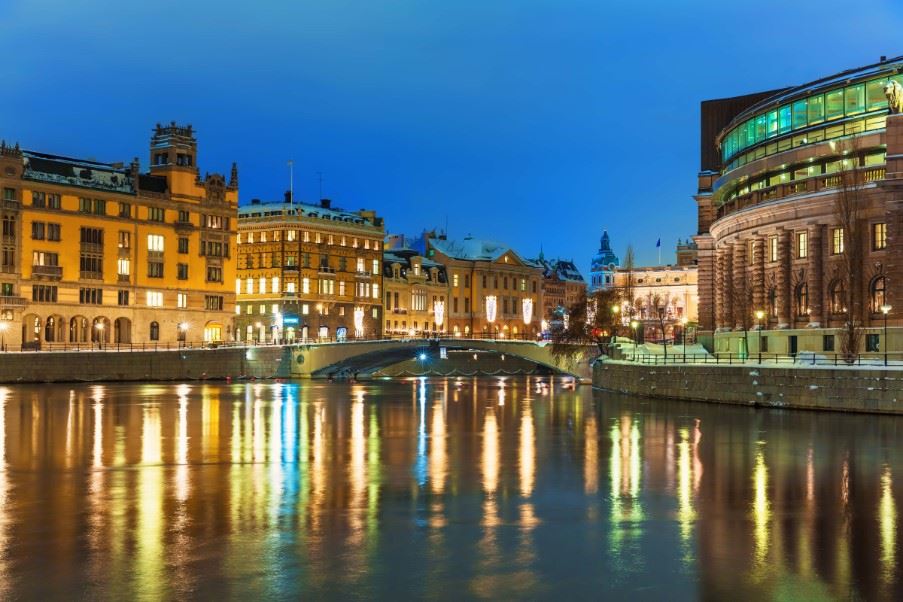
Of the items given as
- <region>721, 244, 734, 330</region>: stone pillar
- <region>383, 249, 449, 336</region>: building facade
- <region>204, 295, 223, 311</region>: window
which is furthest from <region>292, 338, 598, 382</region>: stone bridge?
<region>383, 249, 449, 336</region>: building facade

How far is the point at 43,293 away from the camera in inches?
4887

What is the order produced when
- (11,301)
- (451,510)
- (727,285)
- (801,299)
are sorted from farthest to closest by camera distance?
(11,301) → (727,285) → (801,299) → (451,510)

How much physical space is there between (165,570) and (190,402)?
184 ft

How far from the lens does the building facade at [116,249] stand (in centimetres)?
12225

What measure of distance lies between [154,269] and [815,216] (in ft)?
252

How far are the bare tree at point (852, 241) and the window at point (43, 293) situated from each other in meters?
80.6

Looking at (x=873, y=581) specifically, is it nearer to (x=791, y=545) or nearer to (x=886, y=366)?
(x=791, y=545)

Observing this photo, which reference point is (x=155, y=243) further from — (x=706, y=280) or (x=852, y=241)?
(x=852, y=241)

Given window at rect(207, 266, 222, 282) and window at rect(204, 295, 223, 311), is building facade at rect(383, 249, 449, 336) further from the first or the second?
window at rect(207, 266, 222, 282)

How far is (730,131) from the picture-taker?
11481 cm

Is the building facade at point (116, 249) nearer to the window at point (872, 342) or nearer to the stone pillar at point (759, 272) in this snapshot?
the stone pillar at point (759, 272)

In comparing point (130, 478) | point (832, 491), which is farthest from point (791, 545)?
point (130, 478)

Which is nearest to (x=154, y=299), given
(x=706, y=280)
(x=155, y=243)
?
(x=155, y=243)

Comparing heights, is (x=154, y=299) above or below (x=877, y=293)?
above
